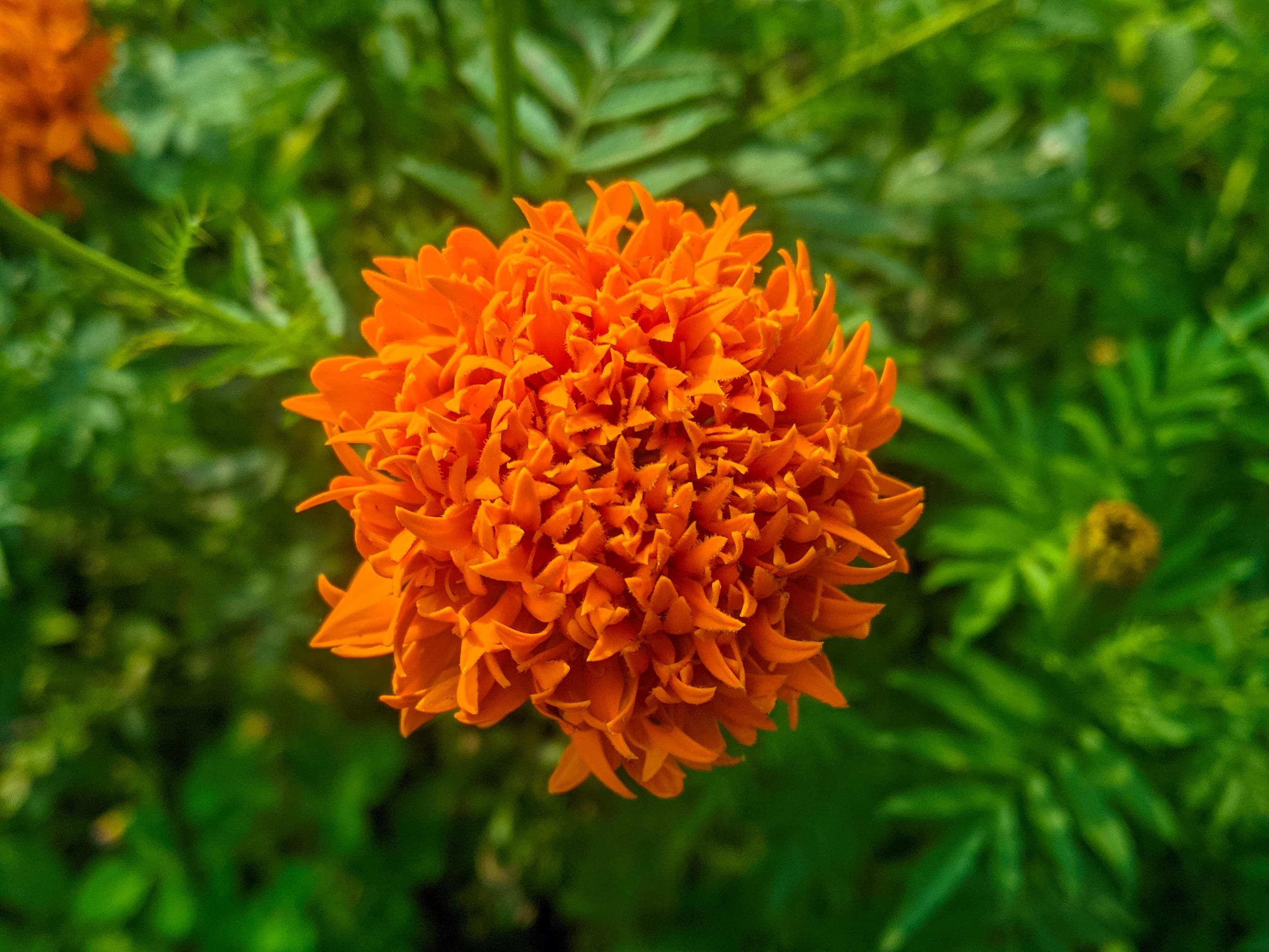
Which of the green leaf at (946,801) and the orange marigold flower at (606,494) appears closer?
the orange marigold flower at (606,494)

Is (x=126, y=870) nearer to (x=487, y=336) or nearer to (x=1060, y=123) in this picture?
(x=487, y=336)

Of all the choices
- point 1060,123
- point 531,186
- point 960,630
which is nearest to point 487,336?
point 531,186

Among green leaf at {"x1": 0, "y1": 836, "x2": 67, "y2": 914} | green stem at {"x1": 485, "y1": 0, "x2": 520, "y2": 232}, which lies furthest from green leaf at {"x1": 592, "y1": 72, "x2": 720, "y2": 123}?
green leaf at {"x1": 0, "y1": 836, "x2": 67, "y2": 914}

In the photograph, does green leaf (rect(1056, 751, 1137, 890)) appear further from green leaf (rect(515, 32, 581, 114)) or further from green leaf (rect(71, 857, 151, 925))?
green leaf (rect(71, 857, 151, 925))

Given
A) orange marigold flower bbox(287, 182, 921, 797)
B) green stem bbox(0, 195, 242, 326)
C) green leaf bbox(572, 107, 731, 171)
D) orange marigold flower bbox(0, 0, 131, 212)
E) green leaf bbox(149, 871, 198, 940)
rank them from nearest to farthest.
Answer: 1. orange marigold flower bbox(287, 182, 921, 797)
2. green stem bbox(0, 195, 242, 326)
3. green leaf bbox(572, 107, 731, 171)
4. orange marigold flower bbox(0, 0, 131, 212)
5. green leaf bbox(149, 871, 198, 940)

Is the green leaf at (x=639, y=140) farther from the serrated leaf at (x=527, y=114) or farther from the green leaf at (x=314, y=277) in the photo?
the green leaf at (x=314, y=277)

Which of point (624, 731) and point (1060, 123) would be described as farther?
point (1060, 123)

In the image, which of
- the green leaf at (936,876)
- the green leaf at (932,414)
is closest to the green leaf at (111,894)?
the green leaf at (936,876)
